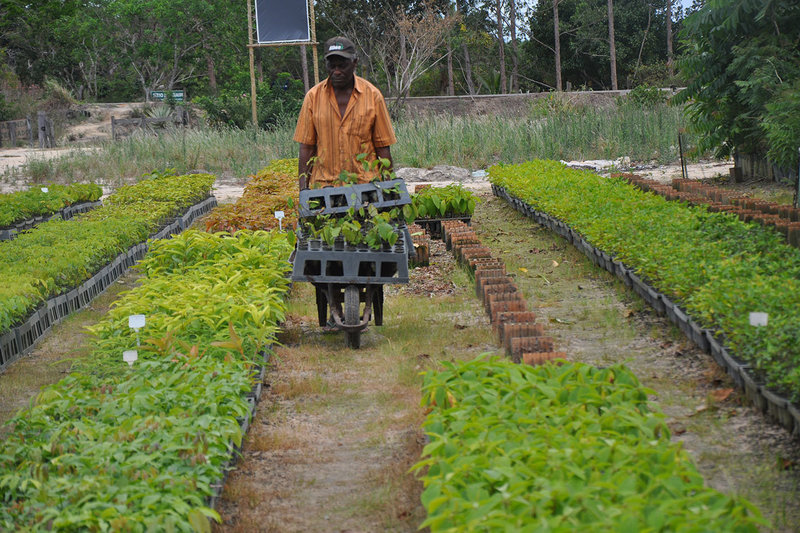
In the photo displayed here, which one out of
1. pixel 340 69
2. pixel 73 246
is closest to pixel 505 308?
pixel 340 69

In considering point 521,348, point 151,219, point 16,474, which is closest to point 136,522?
point 16,474

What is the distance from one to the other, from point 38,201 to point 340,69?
303 inches

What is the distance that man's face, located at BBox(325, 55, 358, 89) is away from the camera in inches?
249

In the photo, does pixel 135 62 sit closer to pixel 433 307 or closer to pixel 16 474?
pixel 433 307

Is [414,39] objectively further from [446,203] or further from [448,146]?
[446,203]

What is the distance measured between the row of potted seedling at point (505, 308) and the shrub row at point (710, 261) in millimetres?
917

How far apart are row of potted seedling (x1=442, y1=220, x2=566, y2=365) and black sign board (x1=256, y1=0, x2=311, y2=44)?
44.9 ft

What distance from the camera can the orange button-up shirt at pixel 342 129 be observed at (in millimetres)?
6500

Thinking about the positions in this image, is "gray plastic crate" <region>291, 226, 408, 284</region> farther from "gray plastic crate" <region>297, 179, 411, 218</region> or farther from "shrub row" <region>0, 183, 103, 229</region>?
"shrub row" <region>0, 183, 103, 229</region>

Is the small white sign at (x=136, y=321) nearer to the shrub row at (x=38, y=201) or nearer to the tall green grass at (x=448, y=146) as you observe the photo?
the shrub row at (x=38, y=201)

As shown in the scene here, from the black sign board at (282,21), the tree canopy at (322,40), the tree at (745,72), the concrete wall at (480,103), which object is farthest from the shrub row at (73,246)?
the tree canopy at (322,40)

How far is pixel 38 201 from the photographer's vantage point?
12.6 meters

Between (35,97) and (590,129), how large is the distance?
91.8ft

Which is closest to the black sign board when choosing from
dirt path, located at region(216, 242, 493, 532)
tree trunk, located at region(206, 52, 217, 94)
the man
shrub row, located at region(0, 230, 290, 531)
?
dirt path, located at region(216, 242, 493, 532)
